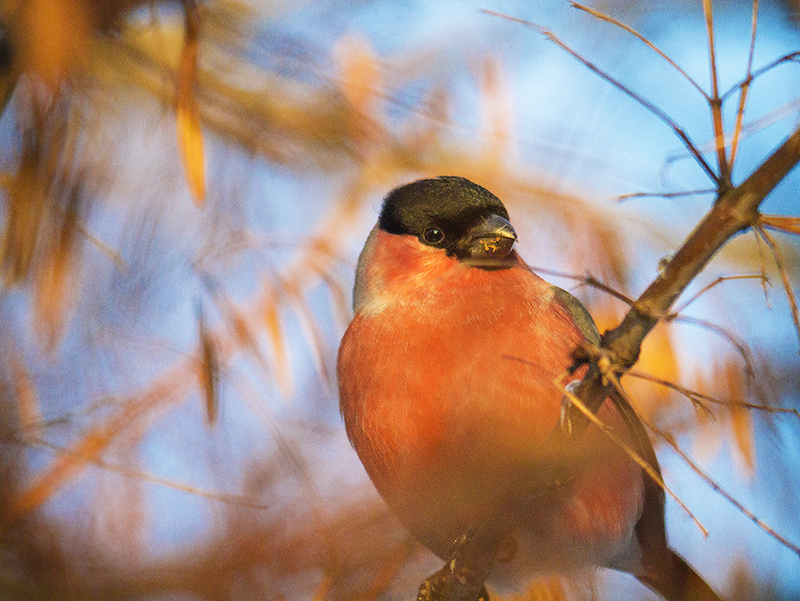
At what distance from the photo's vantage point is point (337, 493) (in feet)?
6.15

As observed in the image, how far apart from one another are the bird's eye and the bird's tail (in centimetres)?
123

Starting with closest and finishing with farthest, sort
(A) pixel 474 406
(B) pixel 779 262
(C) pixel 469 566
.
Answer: (B) pixel 779 262 < (C) pixel 469 566 < (A) pixel 474 406

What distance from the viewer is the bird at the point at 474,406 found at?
4.92 ft

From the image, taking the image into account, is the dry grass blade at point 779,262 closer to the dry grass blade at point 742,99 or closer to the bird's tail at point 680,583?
the dry grass blade at point 742,99

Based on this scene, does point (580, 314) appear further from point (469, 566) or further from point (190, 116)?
point (190, 116)

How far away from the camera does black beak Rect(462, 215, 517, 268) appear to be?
6.19 feet

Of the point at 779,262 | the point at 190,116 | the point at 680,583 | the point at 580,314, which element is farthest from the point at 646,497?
the point at 190,116

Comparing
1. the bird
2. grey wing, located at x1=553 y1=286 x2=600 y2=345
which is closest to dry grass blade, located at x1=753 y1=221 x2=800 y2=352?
the bird

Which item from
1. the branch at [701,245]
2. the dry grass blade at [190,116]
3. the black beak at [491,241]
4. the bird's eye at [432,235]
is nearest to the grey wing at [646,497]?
the black beak at [491,241]

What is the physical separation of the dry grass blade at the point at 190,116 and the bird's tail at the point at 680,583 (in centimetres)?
181

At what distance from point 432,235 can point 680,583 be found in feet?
4.45

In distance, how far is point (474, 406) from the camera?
1.63 m

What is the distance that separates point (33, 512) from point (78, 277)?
66 cm

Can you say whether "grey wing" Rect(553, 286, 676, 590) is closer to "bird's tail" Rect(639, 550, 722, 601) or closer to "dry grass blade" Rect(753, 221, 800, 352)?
"bird's tail" Rect(639, 550, 722, 601)
